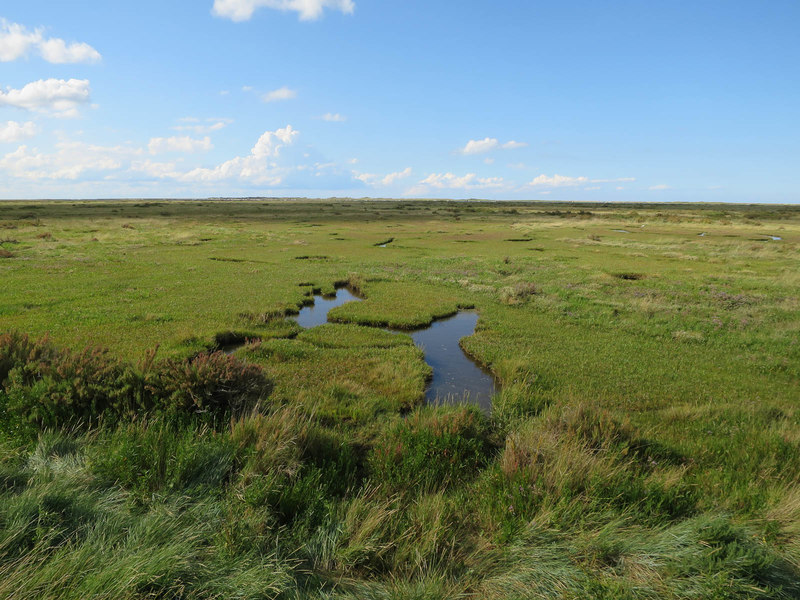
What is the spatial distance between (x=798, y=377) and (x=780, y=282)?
1938 centimetres

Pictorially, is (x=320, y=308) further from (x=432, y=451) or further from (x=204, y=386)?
(x=432, y=451)

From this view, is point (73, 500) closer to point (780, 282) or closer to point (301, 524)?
point (301, 524)

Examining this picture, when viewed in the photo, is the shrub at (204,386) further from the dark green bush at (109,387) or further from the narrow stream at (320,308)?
the narrow stream at (320,308)

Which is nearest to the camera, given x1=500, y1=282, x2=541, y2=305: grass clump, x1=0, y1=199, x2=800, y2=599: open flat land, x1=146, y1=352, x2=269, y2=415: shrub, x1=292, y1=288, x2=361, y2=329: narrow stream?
x1=0, y1=199, x2=800, y2=599: open flat land

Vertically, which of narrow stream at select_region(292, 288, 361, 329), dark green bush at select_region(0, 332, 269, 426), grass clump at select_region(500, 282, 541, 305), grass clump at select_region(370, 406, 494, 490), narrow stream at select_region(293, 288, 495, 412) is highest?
dark green bush at select_region(0, 332, 269, 426)

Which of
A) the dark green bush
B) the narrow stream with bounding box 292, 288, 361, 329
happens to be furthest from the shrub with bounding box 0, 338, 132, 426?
the narrow stream with bounding box 292, 288, 361, 329

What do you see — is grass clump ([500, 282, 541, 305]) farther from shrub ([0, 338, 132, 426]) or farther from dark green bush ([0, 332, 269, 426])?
shrub ([0, 338, 132, 426])

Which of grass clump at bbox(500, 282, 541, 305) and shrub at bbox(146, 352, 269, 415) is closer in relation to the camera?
shrub at bbox(146, 352, 269, 415)

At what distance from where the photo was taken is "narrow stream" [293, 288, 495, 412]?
13031 millimetres

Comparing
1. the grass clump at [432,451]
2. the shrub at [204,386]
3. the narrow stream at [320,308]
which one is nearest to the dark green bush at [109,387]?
the shrub at [204,386]

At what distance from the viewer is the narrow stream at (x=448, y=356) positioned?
513 inches

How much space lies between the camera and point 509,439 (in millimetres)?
7219

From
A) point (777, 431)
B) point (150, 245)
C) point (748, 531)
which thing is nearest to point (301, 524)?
point (748, 531)

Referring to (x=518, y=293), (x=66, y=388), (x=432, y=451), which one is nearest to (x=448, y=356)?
(x=432, y=451)
